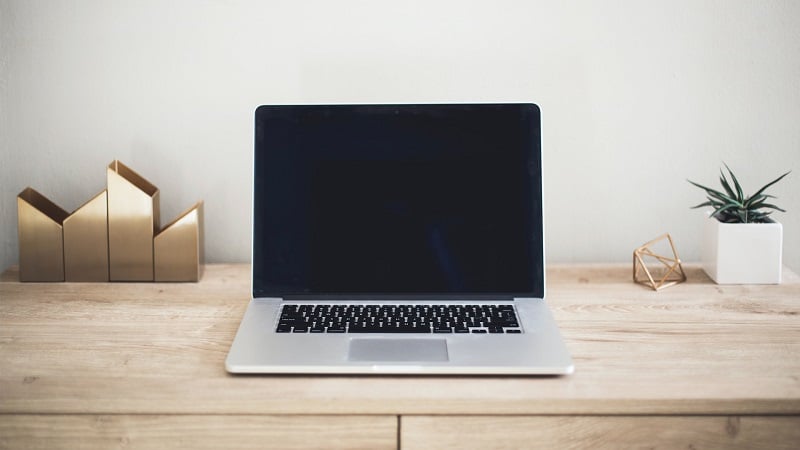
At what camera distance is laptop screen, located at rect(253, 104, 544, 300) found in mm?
1187

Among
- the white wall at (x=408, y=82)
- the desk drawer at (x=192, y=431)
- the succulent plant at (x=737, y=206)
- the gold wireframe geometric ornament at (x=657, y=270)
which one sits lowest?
the desk drawer at (x=192, y=431)

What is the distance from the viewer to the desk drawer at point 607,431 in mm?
883

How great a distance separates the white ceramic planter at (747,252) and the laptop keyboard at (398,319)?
1.34ft

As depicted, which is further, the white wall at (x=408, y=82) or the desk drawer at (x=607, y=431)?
the white wall at (x=408, y=82)

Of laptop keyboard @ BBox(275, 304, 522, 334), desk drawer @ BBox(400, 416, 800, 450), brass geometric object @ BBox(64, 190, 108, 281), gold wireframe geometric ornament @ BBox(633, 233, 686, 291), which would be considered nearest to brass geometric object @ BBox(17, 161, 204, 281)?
brass geometric object @ BBox(64, 190, 108, 281)

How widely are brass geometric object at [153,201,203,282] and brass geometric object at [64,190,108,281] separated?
0.10 metres

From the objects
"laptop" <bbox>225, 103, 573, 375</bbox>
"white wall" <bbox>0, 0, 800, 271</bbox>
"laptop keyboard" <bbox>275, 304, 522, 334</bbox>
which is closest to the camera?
"laptop keyboard" <bbox>275, 304, 522, 334</bbox>

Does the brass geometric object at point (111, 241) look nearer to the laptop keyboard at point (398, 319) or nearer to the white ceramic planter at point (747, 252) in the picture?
the laptop keyboard at point (398, 319)

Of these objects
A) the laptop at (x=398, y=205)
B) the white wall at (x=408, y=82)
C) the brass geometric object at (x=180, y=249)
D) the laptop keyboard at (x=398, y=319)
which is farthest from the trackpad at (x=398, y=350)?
the white wall at (x=408, y=82)

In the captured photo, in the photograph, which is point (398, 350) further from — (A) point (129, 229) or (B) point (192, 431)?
(A) point (129, 229)

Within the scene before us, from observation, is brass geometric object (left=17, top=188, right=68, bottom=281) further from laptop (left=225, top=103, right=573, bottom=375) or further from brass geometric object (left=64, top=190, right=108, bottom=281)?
laptop (left=225, top=103, right=573, bottom=375)

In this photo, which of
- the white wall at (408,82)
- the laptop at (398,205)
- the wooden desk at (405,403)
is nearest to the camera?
the wooden desk at (405,403)

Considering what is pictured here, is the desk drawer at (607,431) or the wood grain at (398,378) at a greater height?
the wood grain at (398,378)

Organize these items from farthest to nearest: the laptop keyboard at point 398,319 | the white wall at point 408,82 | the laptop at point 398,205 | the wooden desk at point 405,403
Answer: the white wall at point 408,82
the laptop at point 398,205
the laptop keyboard at point 398,319
the wooden desk at point 405,403
